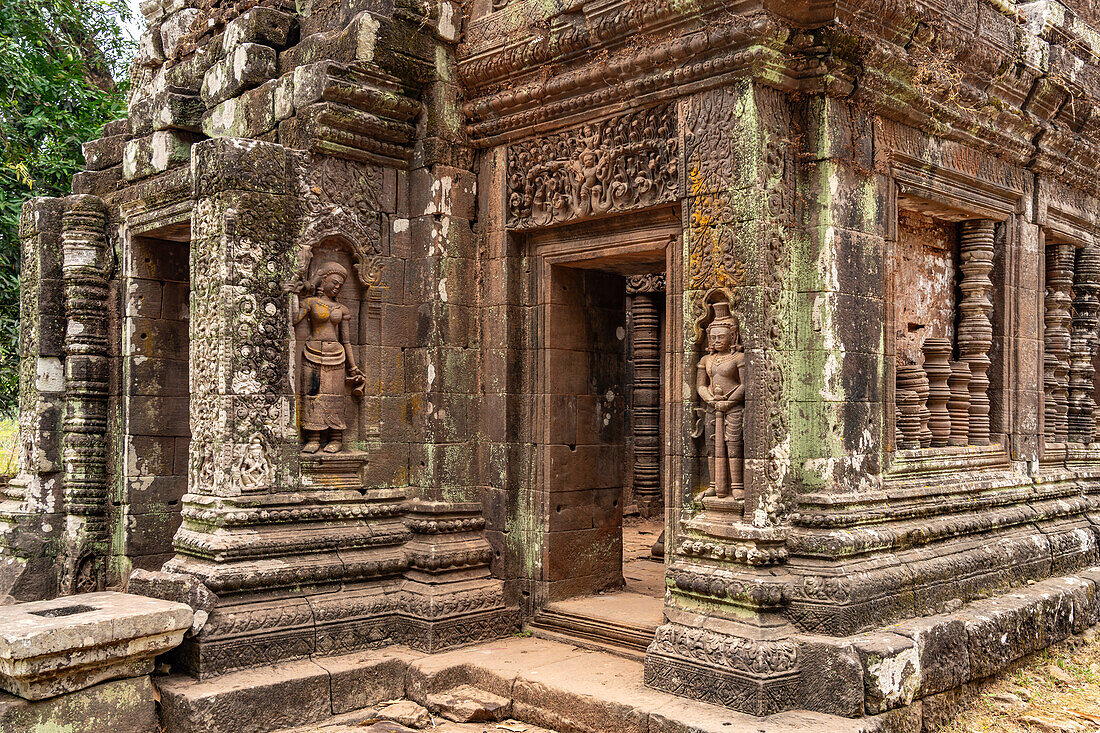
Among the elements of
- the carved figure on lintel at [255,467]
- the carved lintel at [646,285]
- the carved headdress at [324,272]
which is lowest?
the carved figure on lintel at [255,467]

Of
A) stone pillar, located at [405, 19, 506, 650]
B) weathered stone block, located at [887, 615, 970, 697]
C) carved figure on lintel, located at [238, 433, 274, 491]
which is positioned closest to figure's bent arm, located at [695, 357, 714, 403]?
weathered stone block, located at [887, 615, 970, 697]

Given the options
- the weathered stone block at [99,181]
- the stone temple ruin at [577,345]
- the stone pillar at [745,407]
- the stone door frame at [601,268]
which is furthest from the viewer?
the weathered stone block at [99,181]

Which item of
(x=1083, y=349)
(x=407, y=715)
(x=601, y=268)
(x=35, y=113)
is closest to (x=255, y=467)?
(x=407, y=715)

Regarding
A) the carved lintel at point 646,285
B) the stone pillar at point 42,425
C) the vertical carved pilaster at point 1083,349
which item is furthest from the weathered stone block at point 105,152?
the vertical carved pilaster at point 1083,349

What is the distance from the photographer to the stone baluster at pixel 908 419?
6227 millimetres

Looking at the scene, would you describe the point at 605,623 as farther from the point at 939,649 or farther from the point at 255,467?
the point at 255,467

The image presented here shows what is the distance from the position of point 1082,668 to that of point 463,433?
469 centimetres

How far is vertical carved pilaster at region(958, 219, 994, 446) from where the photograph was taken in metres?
6.88

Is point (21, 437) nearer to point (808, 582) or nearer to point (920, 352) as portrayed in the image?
point (808, 582)

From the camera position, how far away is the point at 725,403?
527cm

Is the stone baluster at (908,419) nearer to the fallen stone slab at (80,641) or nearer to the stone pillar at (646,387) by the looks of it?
the fallen stone slab at (80,641)

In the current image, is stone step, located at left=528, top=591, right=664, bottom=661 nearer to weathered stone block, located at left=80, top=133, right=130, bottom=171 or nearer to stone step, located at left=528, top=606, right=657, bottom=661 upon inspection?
stone step, located at left=528, top=606, right=657, bottom=661

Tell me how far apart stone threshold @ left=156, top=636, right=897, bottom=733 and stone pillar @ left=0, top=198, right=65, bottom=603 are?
3437 mm

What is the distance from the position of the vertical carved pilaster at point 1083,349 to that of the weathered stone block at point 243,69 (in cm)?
724
